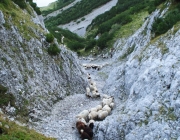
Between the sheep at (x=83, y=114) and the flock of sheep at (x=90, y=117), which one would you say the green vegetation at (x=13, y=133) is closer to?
the flock of sheep at (x=90, y=117)

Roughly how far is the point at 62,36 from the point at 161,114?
58.8m

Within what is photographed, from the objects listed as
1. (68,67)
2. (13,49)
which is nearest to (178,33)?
(68,67)

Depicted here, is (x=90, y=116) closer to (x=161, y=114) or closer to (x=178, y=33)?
(x=161, y=114)

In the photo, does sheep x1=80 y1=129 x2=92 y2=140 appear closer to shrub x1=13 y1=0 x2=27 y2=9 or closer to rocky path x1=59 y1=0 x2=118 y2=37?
shrub x1=13 y1=0 x2=27 y2=9

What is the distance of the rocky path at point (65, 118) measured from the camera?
17969 millimetres

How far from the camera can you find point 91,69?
40.2m

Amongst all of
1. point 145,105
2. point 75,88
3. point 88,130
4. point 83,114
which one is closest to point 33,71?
point 75,88

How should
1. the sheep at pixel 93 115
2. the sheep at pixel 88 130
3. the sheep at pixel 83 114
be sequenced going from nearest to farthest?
the sheep at pixel 88 130 → the sheep at pixel 93 115 → the sheep at pixel 83 114

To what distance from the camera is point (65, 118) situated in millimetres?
20312

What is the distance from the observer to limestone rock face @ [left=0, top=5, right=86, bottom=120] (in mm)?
19750

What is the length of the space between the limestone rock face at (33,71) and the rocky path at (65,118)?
66 cm

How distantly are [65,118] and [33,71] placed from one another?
5019 mm

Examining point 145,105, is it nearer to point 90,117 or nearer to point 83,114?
point 90,117

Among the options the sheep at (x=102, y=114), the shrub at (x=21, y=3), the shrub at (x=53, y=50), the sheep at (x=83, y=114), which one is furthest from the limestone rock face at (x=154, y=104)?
the shrub at (x=21, y=3)
